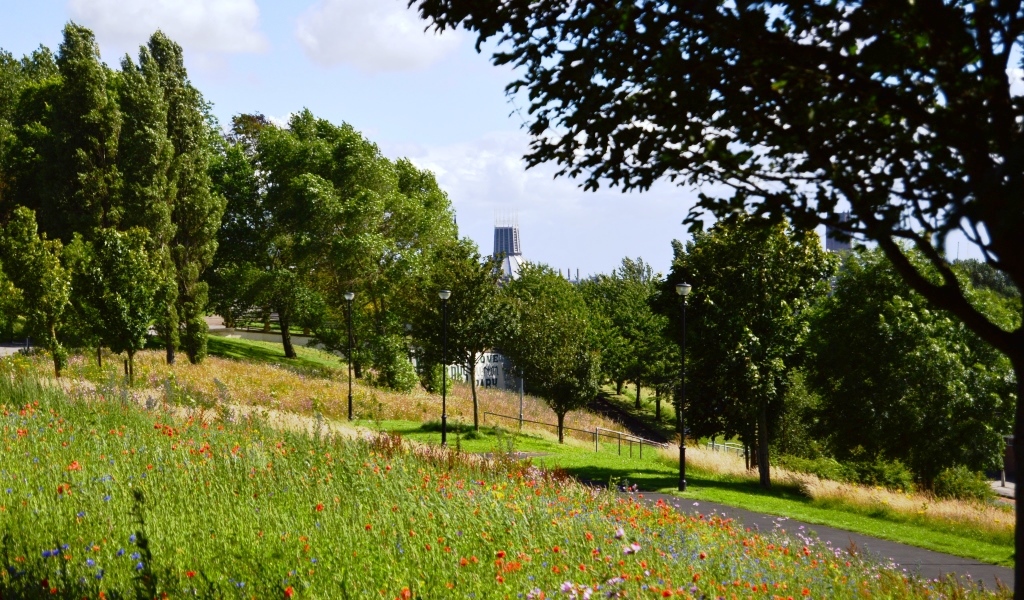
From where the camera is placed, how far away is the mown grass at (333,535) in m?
5.96

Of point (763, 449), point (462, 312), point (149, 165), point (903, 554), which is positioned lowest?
point (903, 554)

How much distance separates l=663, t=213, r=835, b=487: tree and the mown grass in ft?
48.1

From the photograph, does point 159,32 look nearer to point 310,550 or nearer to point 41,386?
point 41,386

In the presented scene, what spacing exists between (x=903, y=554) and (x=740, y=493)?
7.50m

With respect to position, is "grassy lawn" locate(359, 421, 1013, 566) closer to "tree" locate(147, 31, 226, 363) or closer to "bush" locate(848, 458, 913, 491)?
"bush" locate(848, 458, 913, 491)

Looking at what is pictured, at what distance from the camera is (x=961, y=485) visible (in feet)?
95.0

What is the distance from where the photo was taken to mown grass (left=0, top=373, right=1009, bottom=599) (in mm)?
5957

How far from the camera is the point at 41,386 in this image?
16.6m

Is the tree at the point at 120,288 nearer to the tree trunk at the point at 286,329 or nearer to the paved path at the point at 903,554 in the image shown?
the paved path at the point at 903,554

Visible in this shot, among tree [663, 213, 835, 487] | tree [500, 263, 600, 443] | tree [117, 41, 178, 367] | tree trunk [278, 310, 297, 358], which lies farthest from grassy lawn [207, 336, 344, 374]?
tree [663, 213, 835, 487]

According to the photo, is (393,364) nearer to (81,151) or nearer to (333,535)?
(81,151)

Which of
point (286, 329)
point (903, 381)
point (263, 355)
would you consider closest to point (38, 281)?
point (263, 355)

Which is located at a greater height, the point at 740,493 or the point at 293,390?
the point at 293,390

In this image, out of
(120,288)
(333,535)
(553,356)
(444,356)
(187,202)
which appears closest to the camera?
(333,535)
